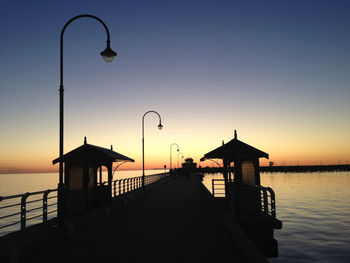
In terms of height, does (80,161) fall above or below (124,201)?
above

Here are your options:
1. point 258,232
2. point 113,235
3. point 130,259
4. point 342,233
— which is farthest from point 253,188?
point 342,233

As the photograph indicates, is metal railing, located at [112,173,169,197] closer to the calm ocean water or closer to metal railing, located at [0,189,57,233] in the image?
metal railing, located at [0,189,57,233]

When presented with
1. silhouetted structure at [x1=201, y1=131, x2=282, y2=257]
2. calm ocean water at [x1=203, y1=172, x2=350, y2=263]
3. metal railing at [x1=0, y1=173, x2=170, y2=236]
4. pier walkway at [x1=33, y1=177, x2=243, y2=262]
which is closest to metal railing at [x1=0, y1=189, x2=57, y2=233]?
metal railing at [x1=0, y1=173, x2=170, y2=236]

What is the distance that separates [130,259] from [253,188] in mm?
7464

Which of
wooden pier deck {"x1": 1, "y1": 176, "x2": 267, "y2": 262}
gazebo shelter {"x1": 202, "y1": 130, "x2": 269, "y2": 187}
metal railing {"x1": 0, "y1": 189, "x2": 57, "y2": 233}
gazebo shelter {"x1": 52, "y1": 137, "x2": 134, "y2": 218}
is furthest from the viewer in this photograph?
gazebo shelter {"x1": 202, "y1": 130, "x2": 269, "y2": 187}

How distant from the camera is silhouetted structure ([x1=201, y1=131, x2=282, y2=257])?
10.3m

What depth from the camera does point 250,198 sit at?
12.2 metres

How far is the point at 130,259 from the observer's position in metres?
6.35

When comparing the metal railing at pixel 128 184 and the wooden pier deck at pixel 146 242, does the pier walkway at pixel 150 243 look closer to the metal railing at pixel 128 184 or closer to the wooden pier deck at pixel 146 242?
the wooden pier deck at pixel 146 242

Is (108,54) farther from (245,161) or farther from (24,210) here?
(245,161)

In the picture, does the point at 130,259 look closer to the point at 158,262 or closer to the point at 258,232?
the point at 158,262

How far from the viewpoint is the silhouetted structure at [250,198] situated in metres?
10.3

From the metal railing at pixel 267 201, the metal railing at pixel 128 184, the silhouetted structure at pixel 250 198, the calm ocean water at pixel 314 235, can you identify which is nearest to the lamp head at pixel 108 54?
the silhouetted structure at pixel 250 198

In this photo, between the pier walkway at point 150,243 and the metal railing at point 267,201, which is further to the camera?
the metal railing at point 267,201
